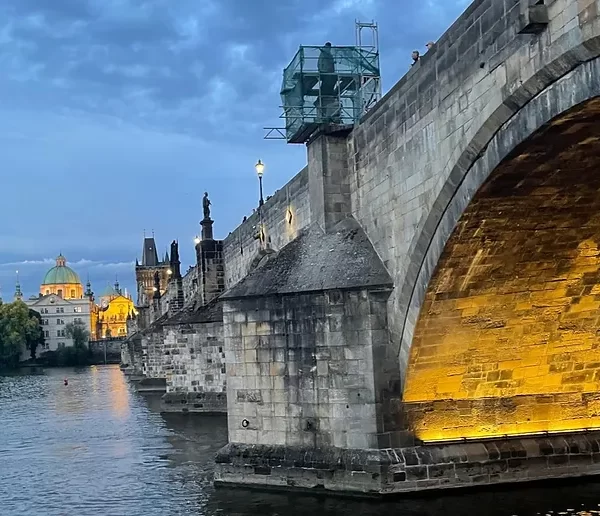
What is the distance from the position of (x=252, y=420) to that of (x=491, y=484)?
4.10 m

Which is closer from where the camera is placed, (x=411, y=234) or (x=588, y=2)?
(x=588, y=2)

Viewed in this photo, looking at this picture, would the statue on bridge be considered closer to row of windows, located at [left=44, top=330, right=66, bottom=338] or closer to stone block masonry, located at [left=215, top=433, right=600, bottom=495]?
stone block masonry, located at [left=215, top=433, right=600, bottom=495]

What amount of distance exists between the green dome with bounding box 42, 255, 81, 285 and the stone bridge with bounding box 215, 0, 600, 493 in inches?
6109

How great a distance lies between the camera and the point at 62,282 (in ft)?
538

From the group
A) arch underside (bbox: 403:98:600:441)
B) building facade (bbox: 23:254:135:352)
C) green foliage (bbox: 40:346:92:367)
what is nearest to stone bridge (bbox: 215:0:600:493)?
arch underside (bbox: 403:98:600:441)

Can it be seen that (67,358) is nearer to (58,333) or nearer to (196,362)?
(58,333)

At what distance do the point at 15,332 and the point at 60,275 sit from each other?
239 ft

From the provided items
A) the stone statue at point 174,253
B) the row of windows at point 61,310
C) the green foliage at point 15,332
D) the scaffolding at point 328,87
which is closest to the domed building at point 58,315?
the row of windows at point 61,310

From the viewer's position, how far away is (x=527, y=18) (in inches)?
329

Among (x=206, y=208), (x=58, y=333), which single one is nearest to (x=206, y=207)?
(x=206, y=208)

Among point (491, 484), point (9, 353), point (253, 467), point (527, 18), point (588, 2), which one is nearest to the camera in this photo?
point (588, 2)

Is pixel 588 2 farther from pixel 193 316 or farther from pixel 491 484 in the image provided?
pixel 193 316

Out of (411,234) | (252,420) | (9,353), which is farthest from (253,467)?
(9,353)

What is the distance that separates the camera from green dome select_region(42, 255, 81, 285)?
165 metres
